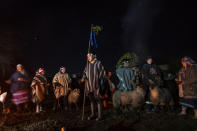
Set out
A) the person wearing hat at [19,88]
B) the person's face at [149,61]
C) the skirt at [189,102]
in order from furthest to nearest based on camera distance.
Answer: the person wearing hat at [19,88], the person's face at [149,61], the skirt at [189,102]

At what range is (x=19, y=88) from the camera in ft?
22.5

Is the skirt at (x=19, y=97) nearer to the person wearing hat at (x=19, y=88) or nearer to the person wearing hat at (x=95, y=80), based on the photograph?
the person wearing hat at (x=19, y=88)

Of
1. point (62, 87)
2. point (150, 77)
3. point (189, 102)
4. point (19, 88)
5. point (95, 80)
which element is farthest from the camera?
point (62, 87)

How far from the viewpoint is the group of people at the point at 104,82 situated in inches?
193

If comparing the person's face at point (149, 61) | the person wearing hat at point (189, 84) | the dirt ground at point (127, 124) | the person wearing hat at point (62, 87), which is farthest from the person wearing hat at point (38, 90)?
the person wearing hat at point (189, 84)

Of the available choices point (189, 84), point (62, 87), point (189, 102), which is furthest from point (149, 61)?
point (62, 87)

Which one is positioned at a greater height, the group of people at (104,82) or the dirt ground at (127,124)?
the group of people at (104,82)

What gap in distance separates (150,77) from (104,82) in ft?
6.14

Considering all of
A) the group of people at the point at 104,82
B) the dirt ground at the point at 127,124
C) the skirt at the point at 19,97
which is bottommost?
the dirt ground at the point at 127,124

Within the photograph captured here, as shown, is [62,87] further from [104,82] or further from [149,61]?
[149,61]

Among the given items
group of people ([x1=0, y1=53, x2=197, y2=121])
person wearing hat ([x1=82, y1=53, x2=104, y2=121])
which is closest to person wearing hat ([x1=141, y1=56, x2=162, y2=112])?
group of people ([x1=0, y1=53, x2=197, y2=121])

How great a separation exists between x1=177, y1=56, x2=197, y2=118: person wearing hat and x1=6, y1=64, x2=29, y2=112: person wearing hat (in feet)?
21.7

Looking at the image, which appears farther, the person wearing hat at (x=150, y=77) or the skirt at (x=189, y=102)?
the person wearing hat at (x=150, y=77)

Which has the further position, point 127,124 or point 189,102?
point 189,102
